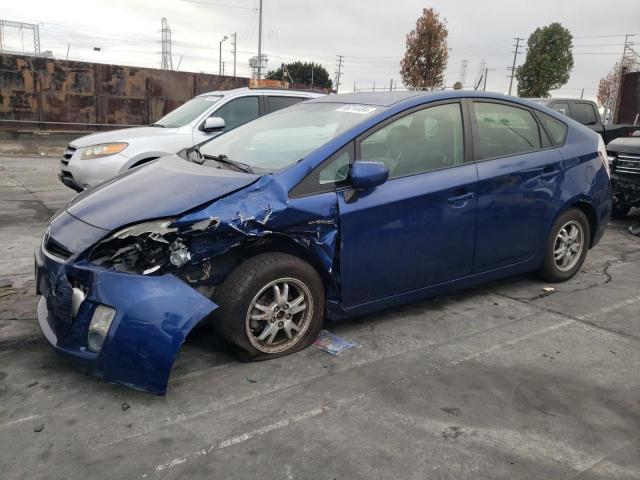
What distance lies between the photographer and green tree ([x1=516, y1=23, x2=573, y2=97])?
133 ft

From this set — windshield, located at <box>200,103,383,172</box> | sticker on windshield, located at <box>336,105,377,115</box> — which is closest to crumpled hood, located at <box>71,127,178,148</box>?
windshield, located at <box>200,103,383,172</box>

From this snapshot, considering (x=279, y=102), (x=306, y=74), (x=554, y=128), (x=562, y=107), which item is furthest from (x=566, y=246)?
(x=306, y=74)

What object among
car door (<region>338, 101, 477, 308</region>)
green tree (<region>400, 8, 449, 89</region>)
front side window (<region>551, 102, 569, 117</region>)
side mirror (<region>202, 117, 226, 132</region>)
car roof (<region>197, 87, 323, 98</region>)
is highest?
green tree (<region>400, 8, 449, 89</region>)

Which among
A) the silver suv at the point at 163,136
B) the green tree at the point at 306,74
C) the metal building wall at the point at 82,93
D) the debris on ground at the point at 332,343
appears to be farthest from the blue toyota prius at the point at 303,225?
the green tree at the point at 306,74

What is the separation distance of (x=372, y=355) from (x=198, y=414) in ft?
3.95

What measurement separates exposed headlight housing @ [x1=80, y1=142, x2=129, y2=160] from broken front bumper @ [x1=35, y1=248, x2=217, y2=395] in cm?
426

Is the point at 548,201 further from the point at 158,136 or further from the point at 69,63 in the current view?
the point at 69,63

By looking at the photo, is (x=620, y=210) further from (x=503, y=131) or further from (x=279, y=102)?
(x=279, y=102)

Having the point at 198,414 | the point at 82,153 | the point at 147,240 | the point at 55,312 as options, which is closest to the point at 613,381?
the point at 198,414

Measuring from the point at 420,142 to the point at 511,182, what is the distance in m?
0.87

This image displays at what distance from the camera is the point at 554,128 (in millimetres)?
4652

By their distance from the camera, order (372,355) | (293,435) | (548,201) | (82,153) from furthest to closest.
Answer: (82,153)
(548,201)
(372,355)
(293,435)

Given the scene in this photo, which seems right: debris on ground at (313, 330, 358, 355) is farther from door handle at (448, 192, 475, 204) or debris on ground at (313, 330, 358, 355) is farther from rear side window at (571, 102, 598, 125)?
rear side window at (571, 102, 598, 125)

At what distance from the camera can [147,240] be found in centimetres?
289
